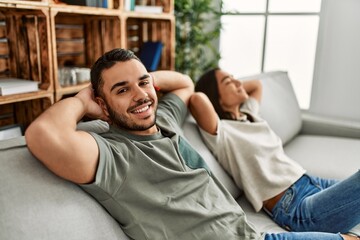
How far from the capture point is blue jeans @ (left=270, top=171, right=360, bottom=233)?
142cm

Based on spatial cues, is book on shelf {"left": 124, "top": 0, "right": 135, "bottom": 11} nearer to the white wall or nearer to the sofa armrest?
the sofa armrest

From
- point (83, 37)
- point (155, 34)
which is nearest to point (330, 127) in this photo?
point (155, 34)

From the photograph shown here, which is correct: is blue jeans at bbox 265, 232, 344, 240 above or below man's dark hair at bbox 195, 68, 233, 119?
below

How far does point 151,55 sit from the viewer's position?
253cm

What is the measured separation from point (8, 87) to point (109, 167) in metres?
0.92

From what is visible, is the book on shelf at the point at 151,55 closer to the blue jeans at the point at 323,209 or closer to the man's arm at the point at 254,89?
the man's arm at the point at 254,89

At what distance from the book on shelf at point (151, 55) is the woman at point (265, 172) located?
734 mm

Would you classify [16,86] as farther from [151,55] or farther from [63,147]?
[151,55]

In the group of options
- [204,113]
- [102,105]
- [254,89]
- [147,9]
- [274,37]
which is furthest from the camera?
[274,37]

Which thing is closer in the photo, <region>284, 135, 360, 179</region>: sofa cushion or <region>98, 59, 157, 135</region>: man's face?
<region>98, 59, 157, 135</region>: man's face

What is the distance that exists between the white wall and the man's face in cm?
228

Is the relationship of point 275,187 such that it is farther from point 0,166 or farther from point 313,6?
point 313,6

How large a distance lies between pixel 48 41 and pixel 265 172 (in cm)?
121

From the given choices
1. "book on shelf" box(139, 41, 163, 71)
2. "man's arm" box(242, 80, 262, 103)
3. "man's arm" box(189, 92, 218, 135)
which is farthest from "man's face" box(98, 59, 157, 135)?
"book on shelf" box(139, 41, 163, 71)
